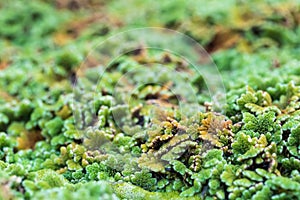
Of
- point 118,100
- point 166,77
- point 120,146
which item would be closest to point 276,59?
point 166,77

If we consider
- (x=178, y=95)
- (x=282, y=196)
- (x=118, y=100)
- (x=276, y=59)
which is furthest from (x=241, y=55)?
(x=282, y=196)

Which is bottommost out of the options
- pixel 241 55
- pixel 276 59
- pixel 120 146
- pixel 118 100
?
pixel 120 146

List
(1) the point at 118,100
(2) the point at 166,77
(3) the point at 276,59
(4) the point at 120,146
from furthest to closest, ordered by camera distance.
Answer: (3) the point at 276,59, (2) the point at 166,77, (1) the point at 118,100, (4) the point at 120,146

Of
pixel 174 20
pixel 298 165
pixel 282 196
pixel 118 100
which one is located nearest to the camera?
pixel 282 196

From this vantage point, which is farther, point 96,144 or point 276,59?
point 276,59

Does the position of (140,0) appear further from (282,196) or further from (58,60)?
(282,196)

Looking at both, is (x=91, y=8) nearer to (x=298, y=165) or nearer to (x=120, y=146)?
(x=120, y=146)

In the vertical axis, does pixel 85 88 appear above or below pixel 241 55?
below
